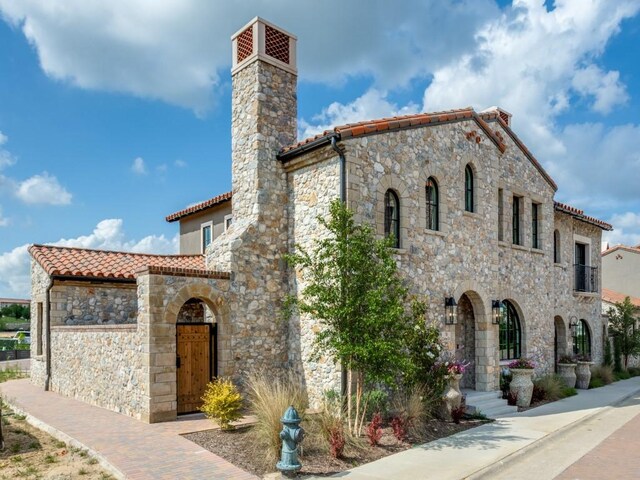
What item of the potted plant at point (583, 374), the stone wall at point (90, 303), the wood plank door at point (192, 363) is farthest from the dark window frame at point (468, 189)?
the stone wall at point (90, 303)

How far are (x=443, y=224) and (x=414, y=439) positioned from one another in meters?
5.94

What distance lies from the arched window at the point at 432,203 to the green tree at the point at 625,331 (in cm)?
1514

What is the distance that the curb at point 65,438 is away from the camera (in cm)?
783

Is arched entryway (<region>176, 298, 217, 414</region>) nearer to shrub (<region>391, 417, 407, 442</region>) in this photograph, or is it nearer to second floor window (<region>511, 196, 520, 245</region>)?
shrub (<region>391, 417, 407, 442</region>)

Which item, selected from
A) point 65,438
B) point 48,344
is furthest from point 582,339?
point 48,344

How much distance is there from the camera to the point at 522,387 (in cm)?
1452

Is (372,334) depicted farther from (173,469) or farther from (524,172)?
(524,172)

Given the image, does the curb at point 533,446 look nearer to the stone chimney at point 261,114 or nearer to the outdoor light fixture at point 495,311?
the outdoor light fixture at point 495,311

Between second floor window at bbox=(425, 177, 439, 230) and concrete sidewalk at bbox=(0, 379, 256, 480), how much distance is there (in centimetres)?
757

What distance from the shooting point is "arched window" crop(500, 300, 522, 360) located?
1691 centimetres

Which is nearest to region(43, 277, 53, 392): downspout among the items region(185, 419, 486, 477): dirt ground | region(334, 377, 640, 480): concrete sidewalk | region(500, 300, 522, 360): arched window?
region(185, 419, 486, 477): dirt ground

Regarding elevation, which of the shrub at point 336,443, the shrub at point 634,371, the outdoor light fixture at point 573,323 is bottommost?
the shrub at point 634,371

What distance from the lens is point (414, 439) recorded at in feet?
33.8

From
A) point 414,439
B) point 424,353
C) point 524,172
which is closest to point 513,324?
point 524,172
